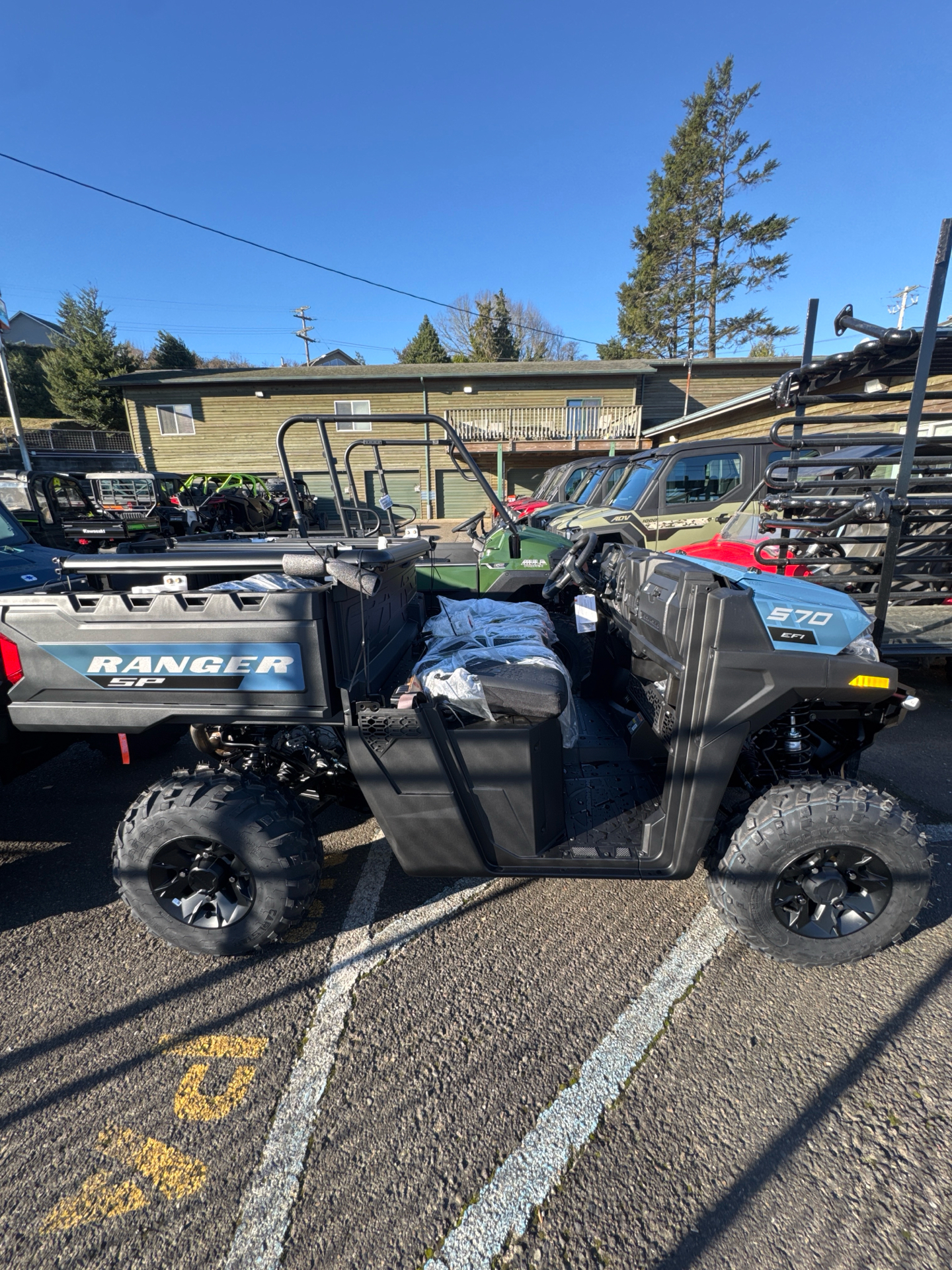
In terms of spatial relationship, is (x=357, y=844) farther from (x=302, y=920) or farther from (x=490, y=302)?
(x=490, y=302)

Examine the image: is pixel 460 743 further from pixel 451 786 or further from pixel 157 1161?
pixel 157 1161

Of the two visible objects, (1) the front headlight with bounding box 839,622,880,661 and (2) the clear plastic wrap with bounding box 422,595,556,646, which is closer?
(1) the front headlight with bounding box 839,622,880,661

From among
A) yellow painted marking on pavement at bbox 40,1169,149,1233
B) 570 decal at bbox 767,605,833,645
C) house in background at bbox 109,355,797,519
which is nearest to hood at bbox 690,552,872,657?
570 decal at bbox 767,605,833,645

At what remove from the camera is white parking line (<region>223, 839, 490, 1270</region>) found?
A: 1438 millimetres

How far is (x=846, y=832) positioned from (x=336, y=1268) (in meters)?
2.01

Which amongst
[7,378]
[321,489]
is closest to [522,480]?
[321,489]

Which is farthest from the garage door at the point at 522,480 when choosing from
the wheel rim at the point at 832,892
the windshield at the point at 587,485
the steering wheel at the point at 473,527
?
the wheel rim at the point at 832,892

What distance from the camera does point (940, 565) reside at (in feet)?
14.9

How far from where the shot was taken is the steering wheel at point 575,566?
3430 mm

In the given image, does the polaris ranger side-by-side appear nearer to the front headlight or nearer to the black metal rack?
the front headlight

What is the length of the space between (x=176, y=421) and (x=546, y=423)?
1562cm

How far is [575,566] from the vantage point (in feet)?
11.3

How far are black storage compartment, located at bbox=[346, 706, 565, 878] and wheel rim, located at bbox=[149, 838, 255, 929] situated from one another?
2.18 ft

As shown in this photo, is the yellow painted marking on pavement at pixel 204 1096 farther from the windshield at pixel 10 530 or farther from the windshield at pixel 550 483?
the windshield at pixel 550 483
